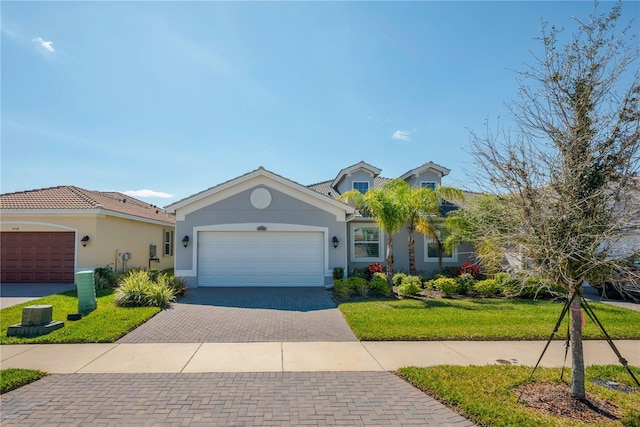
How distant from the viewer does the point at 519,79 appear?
5.26 metres

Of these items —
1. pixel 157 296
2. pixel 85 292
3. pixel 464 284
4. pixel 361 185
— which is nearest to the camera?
pixel 85 292

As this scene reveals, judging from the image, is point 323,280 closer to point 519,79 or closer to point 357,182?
point 357,182

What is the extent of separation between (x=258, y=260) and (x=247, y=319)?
542cm

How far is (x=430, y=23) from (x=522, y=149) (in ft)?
22.1

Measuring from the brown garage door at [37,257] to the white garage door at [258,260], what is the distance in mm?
6389

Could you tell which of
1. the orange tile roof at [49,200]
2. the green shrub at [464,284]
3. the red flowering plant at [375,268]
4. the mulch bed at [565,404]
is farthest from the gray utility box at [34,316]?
the green shrub at [464,284]

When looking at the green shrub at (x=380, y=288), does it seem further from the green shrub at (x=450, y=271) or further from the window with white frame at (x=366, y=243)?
the green shrub at (x=450, y=271)

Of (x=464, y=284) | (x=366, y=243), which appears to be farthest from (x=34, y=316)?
(x=464, y=284)

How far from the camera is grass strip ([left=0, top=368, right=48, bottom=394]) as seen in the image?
15.9ft

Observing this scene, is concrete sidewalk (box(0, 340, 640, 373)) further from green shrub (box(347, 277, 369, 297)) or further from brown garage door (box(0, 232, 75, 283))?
brown garage door (box(0, 232, 75, 283))

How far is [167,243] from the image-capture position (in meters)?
23.3

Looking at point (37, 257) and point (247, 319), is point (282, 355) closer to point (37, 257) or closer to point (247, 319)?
point (247, 319)

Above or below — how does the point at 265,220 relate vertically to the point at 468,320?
above

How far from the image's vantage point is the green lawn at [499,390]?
4.06 m
